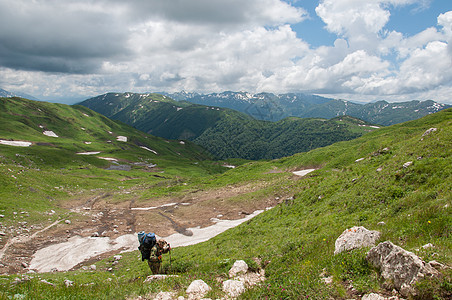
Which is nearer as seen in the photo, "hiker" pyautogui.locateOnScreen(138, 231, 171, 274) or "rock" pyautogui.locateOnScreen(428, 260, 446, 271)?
"rock" pyautogui.locateOnScreen(428, 260, 446, 271)

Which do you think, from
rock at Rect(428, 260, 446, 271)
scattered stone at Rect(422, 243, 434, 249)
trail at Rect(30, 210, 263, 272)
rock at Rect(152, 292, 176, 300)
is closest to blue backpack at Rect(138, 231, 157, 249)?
rock at Rect(152, 292, 176, 300)

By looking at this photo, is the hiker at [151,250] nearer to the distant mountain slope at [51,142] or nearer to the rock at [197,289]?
the rock at [197,289]

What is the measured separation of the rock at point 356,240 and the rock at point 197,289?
650 cm

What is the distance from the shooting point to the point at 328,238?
43.7 ft

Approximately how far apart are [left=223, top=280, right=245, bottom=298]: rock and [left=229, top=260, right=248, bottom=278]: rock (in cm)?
109

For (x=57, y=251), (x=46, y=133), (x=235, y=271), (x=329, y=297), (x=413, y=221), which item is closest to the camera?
(x=329, y=297)

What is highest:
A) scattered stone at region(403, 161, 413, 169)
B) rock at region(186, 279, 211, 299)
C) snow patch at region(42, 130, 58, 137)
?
snow patch at region(42, 130, 58, 137)

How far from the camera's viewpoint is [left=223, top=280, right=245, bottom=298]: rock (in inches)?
377

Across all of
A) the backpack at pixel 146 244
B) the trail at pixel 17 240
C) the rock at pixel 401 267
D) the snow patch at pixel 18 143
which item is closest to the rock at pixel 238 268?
the backpack at pixel 146 244

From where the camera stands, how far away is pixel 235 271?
39.4 ft

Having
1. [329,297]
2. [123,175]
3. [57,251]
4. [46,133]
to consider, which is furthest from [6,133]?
[329,297]

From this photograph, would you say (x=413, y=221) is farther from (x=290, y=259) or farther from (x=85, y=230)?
(x=85, y=230)

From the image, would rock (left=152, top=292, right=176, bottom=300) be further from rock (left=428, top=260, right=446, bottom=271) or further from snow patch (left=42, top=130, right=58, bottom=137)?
snow patch (left=42, top=130, right=58, bottom=137)

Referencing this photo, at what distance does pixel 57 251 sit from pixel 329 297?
3094cm
